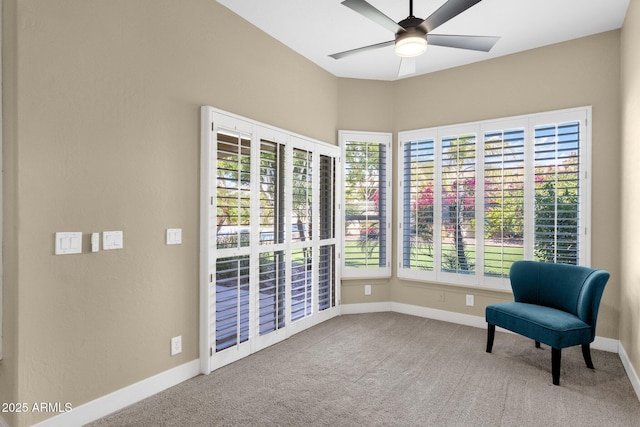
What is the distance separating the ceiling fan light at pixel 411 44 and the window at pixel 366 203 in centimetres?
201

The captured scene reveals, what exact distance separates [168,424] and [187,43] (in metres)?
2.75

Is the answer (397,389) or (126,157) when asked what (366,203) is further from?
(126,157)

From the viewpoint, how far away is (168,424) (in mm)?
2275

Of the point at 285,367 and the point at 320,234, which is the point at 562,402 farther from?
the point at 320,234

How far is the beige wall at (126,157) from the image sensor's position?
2.02 meters

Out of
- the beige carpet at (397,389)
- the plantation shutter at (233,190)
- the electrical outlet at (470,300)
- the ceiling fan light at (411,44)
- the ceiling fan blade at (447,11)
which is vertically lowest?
the beige carpet at (397,389)

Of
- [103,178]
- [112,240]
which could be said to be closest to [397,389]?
[112,240]

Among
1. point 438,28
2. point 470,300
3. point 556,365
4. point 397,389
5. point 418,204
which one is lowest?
point 397,389

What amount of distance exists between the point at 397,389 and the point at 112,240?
90.6 inches

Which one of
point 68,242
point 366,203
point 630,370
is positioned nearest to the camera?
point 68,242

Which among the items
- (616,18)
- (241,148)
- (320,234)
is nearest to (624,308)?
(616,18)

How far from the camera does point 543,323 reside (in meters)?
2.88

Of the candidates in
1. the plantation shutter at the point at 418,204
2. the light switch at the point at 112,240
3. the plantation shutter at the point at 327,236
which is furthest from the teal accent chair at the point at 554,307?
the light switch at the point at 112,240

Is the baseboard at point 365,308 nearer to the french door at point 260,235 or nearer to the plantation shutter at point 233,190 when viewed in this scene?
the french door at point 260,235
